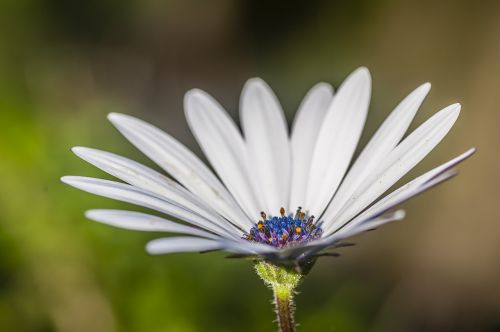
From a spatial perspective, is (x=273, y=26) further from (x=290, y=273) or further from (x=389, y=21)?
(x=290, y=273)

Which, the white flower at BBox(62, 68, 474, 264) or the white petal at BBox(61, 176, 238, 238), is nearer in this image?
the white petal at BBox(61, 176, 238, 238)

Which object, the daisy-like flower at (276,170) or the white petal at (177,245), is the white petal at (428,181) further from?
the white petal at (177,245)

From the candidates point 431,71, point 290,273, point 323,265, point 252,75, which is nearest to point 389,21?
point 431,71

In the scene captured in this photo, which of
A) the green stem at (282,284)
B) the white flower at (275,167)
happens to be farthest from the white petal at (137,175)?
the green stem at (282,284)

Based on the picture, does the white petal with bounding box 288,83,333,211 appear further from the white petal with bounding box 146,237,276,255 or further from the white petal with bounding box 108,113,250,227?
the white petal with bounding box 146,237,276,255

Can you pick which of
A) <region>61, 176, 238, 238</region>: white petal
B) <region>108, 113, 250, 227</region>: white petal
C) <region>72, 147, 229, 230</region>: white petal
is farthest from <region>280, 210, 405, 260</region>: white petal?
<region>108, 113, 250, 227</region>: white petal
